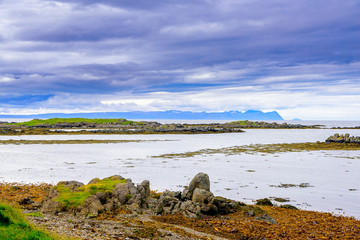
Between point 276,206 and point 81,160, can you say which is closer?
point 276,206

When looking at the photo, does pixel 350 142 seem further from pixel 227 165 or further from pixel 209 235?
pixel 209 235

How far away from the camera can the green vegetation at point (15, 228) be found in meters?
9.95

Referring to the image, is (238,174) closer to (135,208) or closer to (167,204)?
(167,204)

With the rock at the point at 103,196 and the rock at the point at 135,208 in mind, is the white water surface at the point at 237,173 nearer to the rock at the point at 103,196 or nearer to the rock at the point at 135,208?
the rock at the point at 135,208

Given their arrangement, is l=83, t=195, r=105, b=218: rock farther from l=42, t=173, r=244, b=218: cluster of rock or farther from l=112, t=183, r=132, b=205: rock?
l=112, t=183, r=132, b=205: rock

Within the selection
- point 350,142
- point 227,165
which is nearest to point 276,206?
point 227,165

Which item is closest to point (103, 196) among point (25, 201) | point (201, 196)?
point (25, 201)

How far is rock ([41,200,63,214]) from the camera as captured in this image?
15.8 m

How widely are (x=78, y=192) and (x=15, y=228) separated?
6.15 metres

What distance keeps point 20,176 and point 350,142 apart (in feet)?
194

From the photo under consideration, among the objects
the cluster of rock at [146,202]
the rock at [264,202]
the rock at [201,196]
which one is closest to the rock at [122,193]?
the cluster of rock at [146,202]

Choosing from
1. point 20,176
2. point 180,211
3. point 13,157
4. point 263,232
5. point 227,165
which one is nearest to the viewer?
point 263,232

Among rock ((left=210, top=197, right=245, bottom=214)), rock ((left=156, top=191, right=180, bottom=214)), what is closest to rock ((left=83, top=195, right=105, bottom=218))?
rock ((left=156, top=191, right=180, bottom=214))

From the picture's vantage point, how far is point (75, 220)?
1455 centimetres
